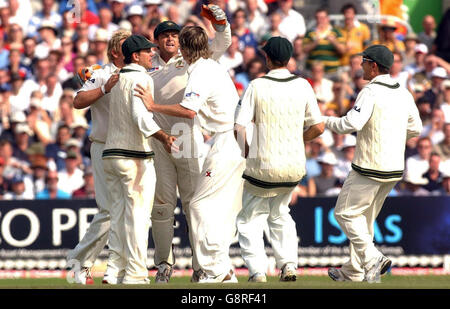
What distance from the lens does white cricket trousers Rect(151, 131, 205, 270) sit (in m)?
10.9

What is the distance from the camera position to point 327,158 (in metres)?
15.6

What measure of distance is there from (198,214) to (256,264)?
72 cm

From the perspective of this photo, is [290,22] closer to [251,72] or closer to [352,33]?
[352,33]

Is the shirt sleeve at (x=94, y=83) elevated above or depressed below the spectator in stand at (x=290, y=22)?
below

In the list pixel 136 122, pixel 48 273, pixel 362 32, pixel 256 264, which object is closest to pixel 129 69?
pixel 136 122

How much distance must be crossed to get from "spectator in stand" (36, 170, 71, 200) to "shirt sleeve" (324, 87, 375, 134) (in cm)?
551

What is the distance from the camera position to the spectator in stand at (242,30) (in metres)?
17.6

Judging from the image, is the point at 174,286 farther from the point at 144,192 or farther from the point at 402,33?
the point at 402,33

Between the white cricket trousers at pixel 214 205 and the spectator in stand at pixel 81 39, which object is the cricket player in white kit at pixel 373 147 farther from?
the spectator in stand at pixel 81 39

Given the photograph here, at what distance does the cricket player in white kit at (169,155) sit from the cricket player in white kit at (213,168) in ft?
0.83

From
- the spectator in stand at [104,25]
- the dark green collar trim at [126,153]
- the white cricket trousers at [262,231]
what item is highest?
the spectator in stand at [104,25]

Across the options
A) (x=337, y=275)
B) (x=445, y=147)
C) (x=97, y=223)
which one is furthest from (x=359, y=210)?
(x=445, y=147)

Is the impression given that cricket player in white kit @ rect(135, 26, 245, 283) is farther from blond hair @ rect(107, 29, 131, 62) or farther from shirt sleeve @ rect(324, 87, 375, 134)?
shirt sleeve @ rect(324, 87, 375, 134)

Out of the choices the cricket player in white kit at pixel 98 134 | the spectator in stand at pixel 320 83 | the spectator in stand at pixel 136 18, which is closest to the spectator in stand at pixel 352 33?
the spectator in stand at pixel 320 83
